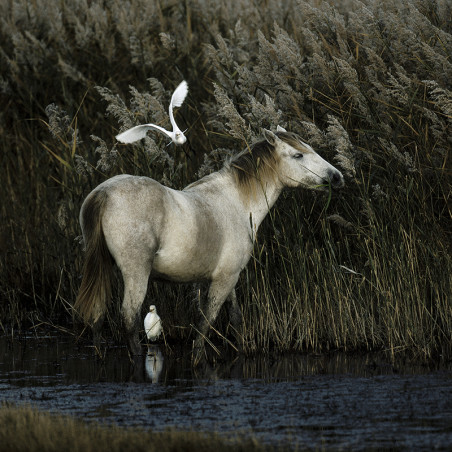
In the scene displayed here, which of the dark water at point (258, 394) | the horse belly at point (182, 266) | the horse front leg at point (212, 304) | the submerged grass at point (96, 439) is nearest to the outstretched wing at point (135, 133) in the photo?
the horse belly at point (182, 266)

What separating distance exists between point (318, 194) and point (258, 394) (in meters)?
2.99

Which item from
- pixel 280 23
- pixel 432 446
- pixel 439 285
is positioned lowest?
pixel 432 446

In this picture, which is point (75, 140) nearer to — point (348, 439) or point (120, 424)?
point (120, 424)

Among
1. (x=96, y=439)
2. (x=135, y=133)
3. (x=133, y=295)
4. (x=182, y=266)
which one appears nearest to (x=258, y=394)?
(x=133, y=295)

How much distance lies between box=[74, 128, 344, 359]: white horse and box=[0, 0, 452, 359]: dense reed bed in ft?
0.92

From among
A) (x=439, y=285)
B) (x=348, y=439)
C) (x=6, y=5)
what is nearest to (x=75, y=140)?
(x=439, y=285)

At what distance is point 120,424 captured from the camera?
4906 mm

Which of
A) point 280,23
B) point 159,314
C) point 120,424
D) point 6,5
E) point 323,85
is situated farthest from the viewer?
point 6,5

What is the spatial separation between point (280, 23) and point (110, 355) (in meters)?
7.14

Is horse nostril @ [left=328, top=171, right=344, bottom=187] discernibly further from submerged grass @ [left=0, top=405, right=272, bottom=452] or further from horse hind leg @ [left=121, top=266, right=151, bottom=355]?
submerged grass @ [left=0, top=405, right=272, bottom=452]

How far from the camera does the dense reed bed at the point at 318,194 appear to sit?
24.4ft

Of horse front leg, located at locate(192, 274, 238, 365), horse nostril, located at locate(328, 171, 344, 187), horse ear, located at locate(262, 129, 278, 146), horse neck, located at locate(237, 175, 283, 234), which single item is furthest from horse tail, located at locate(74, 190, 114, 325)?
horse nostril, located at locate(328, 171, 344, 187)

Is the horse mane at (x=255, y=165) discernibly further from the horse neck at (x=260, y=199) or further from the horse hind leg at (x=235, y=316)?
the horse hind leg at (x=235, y=316)

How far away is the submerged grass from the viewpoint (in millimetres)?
4336
